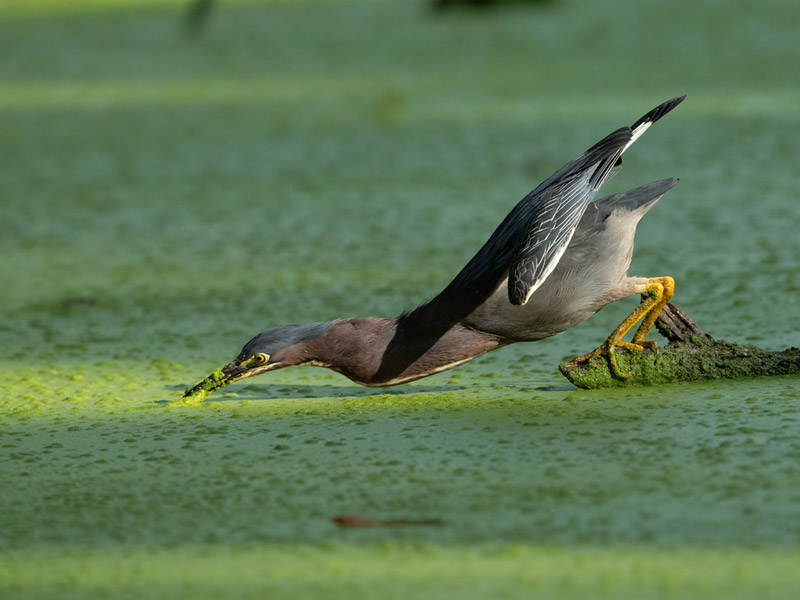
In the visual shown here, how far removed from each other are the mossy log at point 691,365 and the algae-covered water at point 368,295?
1.5 inches

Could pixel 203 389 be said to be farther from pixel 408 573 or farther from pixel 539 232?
pixel 408 573

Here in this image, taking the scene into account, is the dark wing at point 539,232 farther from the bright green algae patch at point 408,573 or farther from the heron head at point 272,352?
the bright green algae patch at point 408,573

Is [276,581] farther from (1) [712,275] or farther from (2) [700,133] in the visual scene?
(2) [700,133]

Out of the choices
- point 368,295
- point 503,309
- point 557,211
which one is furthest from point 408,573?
point 368,295

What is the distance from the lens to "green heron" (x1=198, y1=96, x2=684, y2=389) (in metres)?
2.38

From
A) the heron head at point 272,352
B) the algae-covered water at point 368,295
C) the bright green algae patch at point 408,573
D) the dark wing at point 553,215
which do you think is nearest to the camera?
the bright green algae patch at point 408,573

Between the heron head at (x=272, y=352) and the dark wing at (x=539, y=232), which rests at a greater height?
the dark wing at (x=539, y=232)

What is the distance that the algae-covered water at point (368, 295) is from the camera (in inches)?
65.8

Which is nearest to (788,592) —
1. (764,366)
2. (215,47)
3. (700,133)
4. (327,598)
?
(327,598)

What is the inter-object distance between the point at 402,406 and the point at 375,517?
0.64 m

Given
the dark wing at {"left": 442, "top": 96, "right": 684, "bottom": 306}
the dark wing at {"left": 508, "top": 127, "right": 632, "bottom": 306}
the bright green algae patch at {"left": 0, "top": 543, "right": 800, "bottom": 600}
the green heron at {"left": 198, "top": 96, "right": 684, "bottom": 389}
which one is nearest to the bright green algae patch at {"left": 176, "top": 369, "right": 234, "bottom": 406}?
the green heron at {"left": 198, "top": 96, "right": 684, "bottom": 389}

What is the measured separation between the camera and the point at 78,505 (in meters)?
1.94

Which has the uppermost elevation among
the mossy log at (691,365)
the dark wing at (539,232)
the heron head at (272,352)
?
the dark wing at (539,232)

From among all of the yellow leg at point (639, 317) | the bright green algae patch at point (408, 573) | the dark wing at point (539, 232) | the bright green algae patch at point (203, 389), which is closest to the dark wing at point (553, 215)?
the dark wing at point (539, 232)
